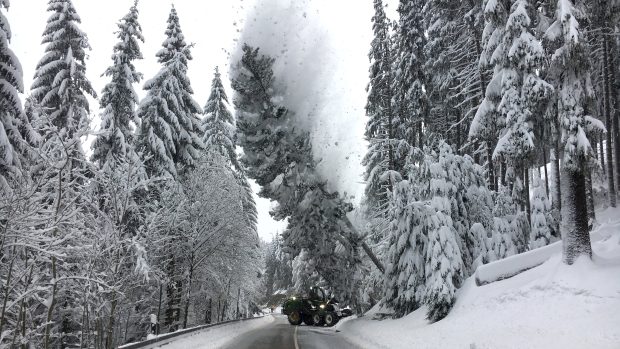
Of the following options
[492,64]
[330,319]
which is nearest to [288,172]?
[330,319]

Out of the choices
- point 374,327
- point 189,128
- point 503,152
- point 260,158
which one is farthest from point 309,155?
point 503,152

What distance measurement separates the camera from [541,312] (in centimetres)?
1020

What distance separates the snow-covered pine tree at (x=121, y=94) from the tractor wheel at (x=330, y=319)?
14077mm

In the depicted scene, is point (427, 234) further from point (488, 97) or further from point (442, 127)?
point (442, 127)

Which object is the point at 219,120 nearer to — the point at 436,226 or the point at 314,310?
the point at 314,310

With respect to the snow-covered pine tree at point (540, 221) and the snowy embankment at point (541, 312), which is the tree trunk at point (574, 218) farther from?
the snow-covered pine tree at point (540, 221)

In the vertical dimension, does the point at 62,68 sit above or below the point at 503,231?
above

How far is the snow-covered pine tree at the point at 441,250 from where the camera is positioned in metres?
14.9

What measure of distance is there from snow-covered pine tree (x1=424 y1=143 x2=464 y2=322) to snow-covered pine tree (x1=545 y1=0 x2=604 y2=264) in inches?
168

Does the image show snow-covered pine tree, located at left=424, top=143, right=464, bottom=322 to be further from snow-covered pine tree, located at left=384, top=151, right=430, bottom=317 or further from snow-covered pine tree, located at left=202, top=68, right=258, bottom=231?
snow-covered pine tree, located at left=202, top=68, right=258, bottom=231

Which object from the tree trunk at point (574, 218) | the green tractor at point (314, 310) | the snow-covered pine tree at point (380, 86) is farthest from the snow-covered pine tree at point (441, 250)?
the green tractor at point (314, 310)

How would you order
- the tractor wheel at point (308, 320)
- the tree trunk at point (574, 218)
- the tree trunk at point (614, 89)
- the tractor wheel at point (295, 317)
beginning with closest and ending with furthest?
the tree trunk at point (574, 218)
the tree trunk at point (614, 89)
the tractor wheel at point (308, 320)
the tractor wheel at point (295, 317)

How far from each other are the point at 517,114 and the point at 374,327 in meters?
10.1

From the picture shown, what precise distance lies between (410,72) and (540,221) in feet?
43.7
